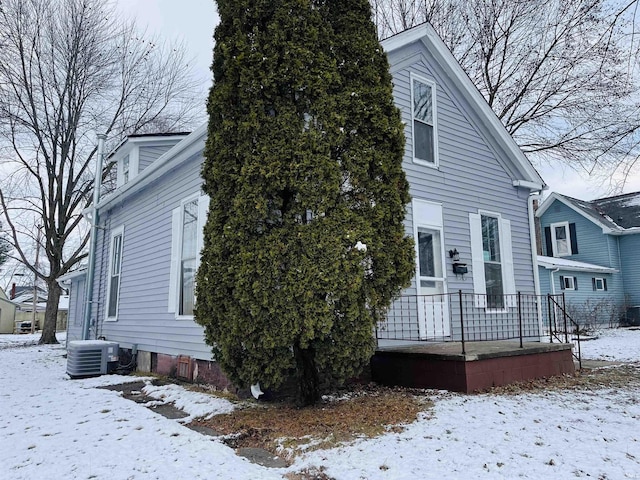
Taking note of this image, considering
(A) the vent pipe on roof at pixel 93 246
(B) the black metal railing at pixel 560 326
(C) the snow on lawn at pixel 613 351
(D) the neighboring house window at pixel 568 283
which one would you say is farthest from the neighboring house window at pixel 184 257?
(D) the neighboring house window at pixel 568 283

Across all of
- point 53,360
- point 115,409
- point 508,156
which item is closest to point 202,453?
point 115,409

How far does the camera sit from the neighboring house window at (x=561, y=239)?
67.1ft

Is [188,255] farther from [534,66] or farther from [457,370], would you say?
[534,66]

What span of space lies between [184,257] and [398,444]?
4906mm

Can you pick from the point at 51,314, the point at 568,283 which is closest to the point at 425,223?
the point at 568,283

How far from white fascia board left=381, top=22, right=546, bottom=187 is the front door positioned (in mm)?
2424

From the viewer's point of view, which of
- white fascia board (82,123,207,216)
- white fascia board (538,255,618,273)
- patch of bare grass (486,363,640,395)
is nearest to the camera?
patch of bare grass (486,363,640,395)

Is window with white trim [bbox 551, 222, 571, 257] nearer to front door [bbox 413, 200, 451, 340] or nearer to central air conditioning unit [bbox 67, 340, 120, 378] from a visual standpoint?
front door [bbox 413, 200, 451, 340]

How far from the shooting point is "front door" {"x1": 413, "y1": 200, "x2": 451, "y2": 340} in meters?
7.01

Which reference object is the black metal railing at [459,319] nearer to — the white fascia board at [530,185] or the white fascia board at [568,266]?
the white fascia board at [530,185]

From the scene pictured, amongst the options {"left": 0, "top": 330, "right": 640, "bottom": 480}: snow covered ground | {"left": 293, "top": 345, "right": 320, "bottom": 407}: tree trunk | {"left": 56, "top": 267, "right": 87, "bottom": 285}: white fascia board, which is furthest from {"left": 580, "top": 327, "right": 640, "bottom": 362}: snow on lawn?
{"left": 56, "top": 267, "right": 87, "bottom": 285}: white fascia board

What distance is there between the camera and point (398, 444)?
11.6ft

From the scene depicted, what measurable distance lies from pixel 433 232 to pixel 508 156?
2949 mm

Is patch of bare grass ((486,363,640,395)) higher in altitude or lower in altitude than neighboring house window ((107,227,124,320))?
lower
